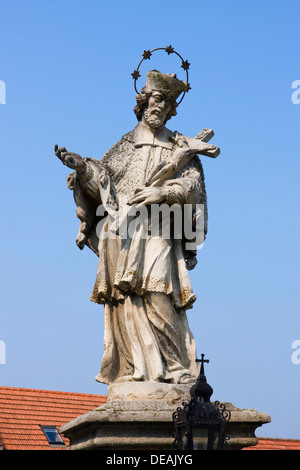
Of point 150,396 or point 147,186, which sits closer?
point 150,396

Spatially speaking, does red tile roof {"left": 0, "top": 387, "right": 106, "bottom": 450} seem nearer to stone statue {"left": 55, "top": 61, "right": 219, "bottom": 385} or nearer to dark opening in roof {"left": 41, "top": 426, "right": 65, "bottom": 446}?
dark opening in roof {"left": 41, "top": 426, "right": 65, "bottom": 446}

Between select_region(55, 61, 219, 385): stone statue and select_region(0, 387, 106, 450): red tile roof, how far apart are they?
804 cm

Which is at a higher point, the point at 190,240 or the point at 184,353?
the point at 190,240

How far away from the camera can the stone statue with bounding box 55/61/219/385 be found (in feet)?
38.2

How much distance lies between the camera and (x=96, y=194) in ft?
40.1

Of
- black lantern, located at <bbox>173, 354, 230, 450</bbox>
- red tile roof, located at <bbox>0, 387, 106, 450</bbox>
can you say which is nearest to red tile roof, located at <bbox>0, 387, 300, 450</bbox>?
red tile roof, located at <bbox>0, 387, 106, 450</bbox>

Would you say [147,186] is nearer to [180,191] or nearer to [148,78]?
[180,191]

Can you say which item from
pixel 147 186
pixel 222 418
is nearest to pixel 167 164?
pixel 147 186

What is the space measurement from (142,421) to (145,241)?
217 centimetres
